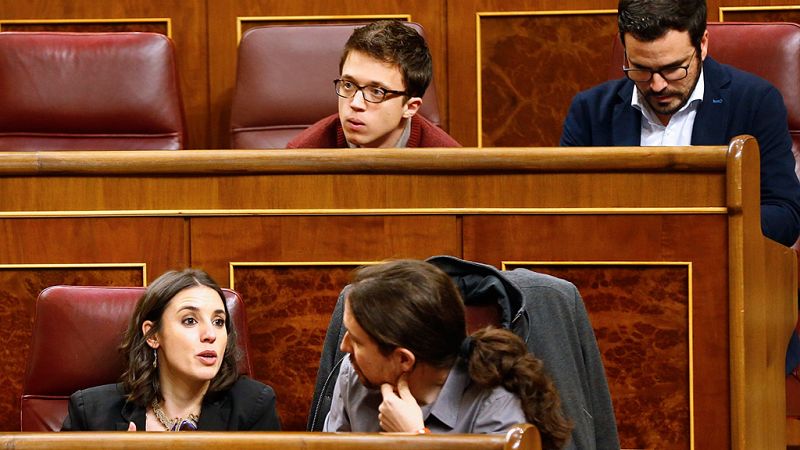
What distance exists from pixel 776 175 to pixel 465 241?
1.30 feet

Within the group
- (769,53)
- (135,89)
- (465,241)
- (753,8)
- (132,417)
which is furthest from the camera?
(753,8)

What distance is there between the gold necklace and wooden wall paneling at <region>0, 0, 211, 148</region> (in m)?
0.90

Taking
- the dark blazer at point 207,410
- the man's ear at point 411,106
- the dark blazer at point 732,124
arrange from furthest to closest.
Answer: the man's ear at point 411,106 < the dark blazer at point 732,124 < the dark blazer at point 207,410

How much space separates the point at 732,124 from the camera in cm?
155

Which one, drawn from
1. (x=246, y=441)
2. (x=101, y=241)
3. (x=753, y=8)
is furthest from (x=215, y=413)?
(x=753, y=8)

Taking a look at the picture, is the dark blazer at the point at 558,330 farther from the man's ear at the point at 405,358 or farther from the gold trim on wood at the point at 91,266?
the gold trim on wood at the point at 91,266

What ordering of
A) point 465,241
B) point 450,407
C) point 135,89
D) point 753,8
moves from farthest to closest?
point 753,8 → point 135,89 → point 465,241 → point 450,407

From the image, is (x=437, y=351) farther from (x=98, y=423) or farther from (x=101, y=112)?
(x=101, y=112)

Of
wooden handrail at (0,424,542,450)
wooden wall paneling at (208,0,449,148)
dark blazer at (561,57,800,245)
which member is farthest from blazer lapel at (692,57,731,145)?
wooden handrail at (0,424,542,450)

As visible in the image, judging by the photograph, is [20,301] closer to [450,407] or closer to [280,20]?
[450,407]

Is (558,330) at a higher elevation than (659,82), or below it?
below

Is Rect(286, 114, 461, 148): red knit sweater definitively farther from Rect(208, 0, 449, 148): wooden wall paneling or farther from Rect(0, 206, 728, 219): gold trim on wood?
Rect(208, 0, 449, 148): wooden wall paneling

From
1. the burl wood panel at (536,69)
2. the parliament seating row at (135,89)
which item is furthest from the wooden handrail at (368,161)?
the burl wood panel at (536,69)

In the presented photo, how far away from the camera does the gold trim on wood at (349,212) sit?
1.31m
